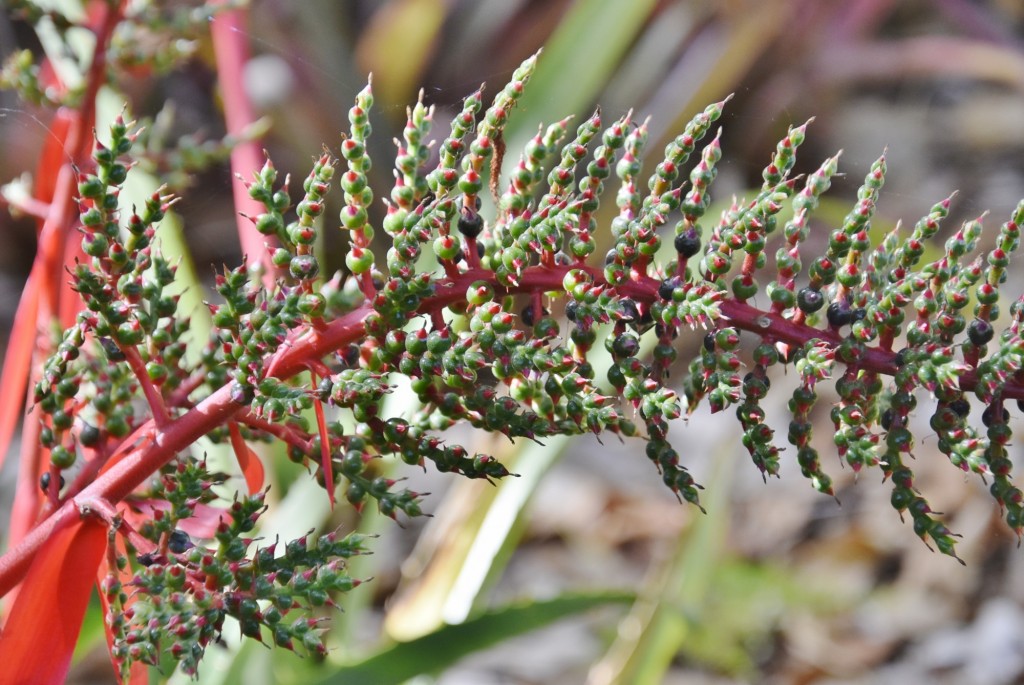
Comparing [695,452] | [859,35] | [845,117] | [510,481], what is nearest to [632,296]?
[510,481]

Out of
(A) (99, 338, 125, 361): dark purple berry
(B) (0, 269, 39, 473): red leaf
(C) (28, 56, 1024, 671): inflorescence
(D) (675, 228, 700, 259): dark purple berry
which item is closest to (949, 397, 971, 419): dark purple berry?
(C) (28, 56, 1024, 671): inflorescence

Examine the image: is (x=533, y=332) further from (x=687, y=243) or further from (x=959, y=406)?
(x=959, y=406)

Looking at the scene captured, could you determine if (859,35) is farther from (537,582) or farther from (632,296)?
(632,296)

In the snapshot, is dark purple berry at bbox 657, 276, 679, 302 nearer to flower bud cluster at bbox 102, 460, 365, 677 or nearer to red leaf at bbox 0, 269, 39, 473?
flower bud cluster at bbox 102, 460, 365, 677

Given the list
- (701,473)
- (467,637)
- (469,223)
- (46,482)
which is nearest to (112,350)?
(46,482)

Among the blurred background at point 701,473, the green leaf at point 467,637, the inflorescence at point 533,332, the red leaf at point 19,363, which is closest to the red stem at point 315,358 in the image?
the inflorescence at point 533,332
